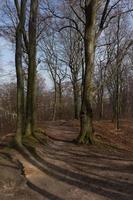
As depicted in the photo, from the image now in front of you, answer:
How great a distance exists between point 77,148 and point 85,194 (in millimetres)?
8617

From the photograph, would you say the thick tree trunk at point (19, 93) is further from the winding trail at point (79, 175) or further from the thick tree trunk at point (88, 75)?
the thick tree trunk at point (88, 75)

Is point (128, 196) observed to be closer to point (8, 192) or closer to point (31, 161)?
point (8, 192)

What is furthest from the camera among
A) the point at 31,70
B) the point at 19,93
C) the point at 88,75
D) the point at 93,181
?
the point at 31,70

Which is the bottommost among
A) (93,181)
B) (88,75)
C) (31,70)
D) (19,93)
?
(93,181)

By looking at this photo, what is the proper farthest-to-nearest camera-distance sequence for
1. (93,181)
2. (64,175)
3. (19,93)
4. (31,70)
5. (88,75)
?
1. (31,70)
2. (88,75)
3. (19,93)
4. (64,175)
5. (93,181)

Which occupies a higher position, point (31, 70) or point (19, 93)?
point (31, 70)

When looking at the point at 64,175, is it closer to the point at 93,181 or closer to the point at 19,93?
the point at 93,181

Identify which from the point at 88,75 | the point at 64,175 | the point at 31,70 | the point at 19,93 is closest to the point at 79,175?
the point at 64,175

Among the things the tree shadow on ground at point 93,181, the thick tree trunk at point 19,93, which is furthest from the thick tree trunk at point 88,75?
the tree shadow on ground at point 93,181

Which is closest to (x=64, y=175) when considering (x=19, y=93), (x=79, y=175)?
(x=79, y=175)

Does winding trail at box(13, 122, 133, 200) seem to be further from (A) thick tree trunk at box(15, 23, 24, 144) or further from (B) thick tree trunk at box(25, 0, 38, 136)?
(B) thick tree trunk at box(25, 0, 38, 136)

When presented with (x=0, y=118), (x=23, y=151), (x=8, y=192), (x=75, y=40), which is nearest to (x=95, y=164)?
(x=23, y=151)

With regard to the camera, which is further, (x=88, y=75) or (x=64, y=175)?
(x=88, y=75)

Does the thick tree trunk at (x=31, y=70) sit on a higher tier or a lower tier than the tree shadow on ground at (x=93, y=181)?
higher
